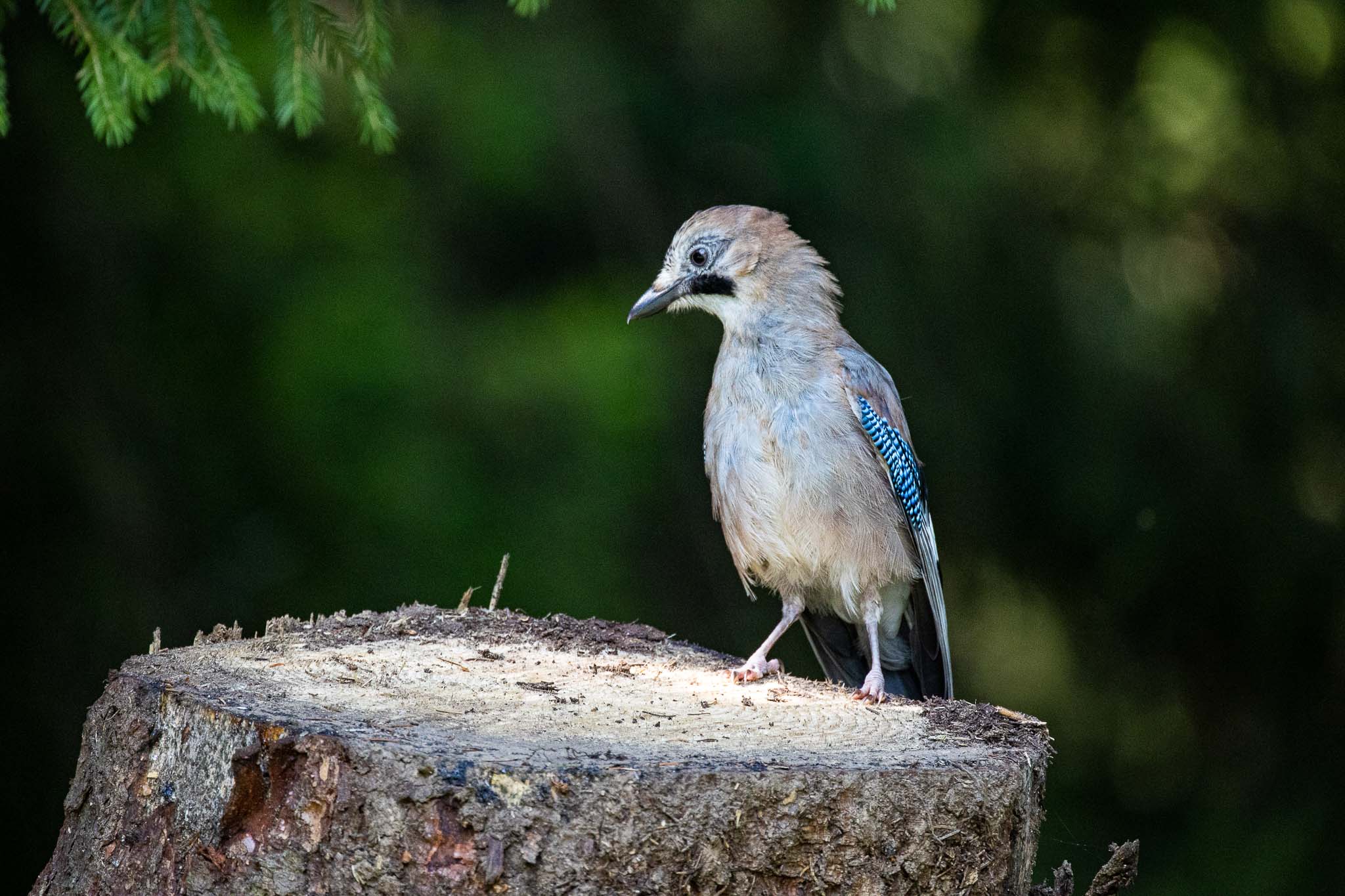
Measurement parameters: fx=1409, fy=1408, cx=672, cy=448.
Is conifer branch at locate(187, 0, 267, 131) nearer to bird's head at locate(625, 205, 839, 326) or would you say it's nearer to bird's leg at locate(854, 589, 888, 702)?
bird's head at locate(625, 205, 839, 326)

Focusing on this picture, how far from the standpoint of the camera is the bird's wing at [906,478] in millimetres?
3986

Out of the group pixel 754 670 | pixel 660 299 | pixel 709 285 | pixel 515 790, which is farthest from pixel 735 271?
pixel 515 790

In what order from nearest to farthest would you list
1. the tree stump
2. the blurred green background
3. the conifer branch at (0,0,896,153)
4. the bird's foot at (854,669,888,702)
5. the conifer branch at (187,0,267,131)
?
the tree stump, the bird's foot at (854,669,888,702), the conifer branch at (0,0,896,153), the conifer branch at (187,0,267,131), the blurred green background

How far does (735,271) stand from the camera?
4121 mm

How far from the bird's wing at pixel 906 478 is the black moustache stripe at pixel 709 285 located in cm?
38

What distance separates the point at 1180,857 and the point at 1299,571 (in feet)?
4.06

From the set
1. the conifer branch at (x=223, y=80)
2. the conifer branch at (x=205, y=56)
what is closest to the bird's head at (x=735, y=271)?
the conifer branch at (x=205, y=56)

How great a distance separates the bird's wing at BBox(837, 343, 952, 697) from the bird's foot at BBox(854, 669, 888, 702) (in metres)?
0.45

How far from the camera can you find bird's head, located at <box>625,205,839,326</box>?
411 cm

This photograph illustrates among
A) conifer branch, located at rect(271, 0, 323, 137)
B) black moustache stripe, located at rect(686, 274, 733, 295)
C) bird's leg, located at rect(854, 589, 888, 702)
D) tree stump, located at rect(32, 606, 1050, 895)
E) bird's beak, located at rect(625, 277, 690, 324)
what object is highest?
conifer branch, located at rect(271, 0, 323, 137)

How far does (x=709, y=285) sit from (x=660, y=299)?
15cm

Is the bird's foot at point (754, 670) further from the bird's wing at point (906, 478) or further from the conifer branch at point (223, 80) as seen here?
the conifer branch at point (223, 80)

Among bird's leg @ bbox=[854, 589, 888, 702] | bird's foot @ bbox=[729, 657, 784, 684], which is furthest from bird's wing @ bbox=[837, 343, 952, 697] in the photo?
bird's foot @ bbox=[729, 657, 784, 684]

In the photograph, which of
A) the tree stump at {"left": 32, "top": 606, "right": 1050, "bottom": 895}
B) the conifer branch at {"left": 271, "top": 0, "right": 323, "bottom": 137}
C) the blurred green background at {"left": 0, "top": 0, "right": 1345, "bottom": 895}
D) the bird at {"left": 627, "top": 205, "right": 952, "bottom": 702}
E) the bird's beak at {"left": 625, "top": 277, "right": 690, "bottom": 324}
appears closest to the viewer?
the tree stump at {"left": 32, "top": 606, "right": 1050, "bottom": 895}
